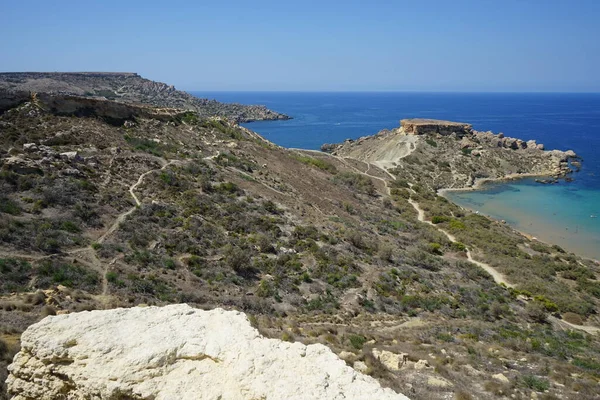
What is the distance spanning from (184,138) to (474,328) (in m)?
29.5

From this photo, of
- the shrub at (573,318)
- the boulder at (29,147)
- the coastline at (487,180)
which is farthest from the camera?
the coastline at (487,180)

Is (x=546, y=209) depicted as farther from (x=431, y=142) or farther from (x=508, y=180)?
(x=431, y=142)

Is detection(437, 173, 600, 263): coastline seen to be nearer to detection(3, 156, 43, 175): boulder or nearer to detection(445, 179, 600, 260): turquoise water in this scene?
detection(445, 179, 600, 260): turquoise water

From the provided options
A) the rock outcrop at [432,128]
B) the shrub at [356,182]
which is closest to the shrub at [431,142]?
the rock outcrop at [432,128]

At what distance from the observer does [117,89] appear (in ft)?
337

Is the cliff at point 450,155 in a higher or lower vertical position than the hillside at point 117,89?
lower

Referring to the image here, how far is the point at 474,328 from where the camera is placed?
15.5m

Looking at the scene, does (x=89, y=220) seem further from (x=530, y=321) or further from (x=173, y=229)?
(x=530, y=321)

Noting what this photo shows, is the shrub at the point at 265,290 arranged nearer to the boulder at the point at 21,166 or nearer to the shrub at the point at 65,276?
the shrub at the point at 65,276

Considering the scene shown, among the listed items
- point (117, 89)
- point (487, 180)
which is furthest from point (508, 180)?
point (117, 89)

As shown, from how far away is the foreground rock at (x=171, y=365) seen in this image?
212 inches

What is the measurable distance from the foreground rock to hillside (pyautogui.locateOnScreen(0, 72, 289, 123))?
212 feet

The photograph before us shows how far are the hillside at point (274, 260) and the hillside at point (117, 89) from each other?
4155 centimetres

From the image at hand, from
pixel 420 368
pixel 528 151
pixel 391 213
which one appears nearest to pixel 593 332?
pixel 420 368
